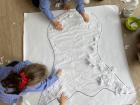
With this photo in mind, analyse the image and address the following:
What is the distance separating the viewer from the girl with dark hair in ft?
3.25

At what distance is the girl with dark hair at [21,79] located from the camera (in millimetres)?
989

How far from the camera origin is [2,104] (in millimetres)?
1178

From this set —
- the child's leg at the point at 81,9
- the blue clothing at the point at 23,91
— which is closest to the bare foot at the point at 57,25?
the child's leg at the point at 81,9

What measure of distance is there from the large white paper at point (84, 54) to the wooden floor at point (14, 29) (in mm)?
29

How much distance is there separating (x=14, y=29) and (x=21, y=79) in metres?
0.37

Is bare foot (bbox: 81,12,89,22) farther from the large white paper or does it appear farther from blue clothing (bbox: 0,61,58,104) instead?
blue clothing (bbox: 0,61,58,104)

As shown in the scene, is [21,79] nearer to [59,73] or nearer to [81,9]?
[59,73]

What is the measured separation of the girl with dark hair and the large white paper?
50 millimetres

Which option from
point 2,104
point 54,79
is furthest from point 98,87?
point 2,104

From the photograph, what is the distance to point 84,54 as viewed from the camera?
1210 millimetres

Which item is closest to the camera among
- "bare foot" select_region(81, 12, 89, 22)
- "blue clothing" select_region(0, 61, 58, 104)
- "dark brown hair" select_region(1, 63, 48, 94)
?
"dark brown hair" select_region(1, 63, 48, 94)

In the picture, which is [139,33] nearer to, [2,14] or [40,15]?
[40,15]

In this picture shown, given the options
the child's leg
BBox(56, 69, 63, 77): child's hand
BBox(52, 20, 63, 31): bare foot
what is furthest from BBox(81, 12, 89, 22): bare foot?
BBox(56, 69, 63, 77): child's hand

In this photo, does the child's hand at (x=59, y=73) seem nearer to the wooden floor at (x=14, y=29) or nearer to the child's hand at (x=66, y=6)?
the wooden floor at (x=14, y=29)
